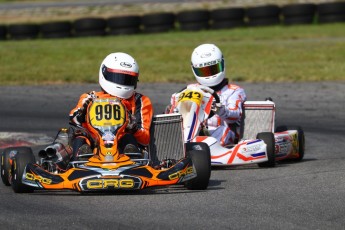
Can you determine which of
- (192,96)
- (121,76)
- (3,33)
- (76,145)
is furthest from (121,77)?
(3,33)

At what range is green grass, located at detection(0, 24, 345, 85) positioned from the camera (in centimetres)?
1833

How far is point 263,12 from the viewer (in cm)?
2591

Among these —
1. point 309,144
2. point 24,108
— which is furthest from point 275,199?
point 24,108

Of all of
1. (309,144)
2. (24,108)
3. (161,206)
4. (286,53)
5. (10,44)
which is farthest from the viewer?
(10,44)

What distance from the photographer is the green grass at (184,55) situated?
1833 centimetres

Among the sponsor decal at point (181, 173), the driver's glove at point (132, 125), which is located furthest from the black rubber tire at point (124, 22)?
the sponsor decal at point (181, 173)

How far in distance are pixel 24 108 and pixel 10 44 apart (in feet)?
31.1

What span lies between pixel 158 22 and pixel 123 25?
91 centimetres

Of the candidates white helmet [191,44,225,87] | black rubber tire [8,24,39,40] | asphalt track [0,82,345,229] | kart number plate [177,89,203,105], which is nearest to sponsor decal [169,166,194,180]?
asphalt track [0,82,345,229]

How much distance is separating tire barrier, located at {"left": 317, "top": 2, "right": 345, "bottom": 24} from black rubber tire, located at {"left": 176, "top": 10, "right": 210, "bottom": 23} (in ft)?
9.25

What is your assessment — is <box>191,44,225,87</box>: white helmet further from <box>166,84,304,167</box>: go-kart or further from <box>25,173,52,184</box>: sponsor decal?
<box>25,173,52,184</box>: sponsor decal

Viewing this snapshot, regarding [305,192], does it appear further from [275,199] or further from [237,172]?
[237,172]

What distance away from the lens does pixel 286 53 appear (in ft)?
69.4

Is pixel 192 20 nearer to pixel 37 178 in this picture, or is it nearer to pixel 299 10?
pixel 299 10
